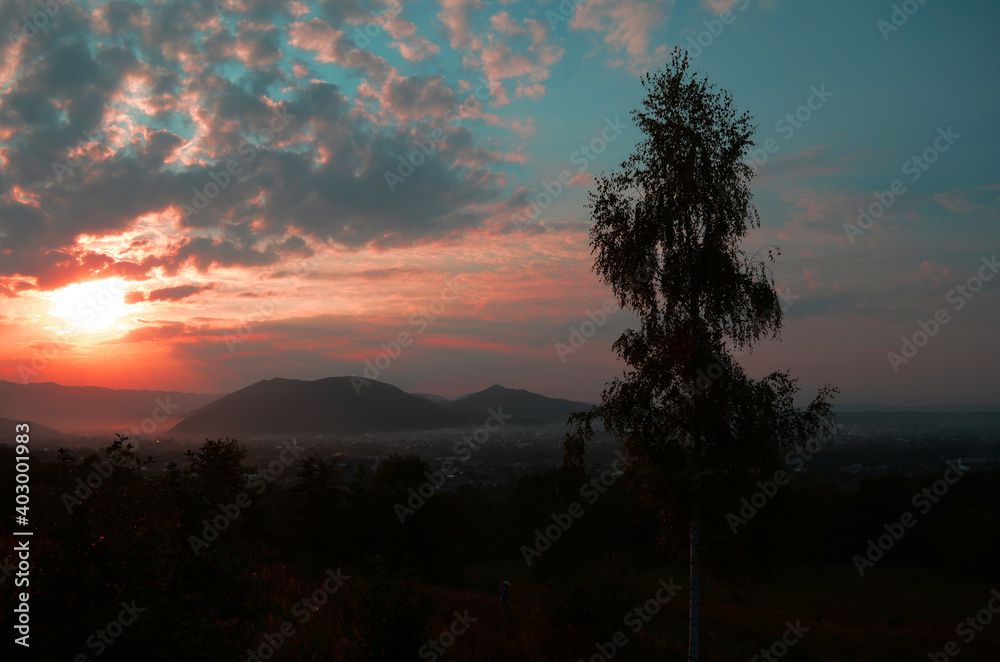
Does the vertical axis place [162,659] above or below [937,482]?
above

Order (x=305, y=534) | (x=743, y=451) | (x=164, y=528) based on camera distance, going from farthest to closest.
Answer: (x=305, y=534), (x=743, y=451), (x=164, y=528)

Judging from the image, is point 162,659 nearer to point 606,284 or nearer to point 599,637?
point 606,284

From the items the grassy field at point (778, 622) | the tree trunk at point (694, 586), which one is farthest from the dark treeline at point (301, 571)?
the tree trunk at point (694, 586)

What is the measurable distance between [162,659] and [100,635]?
776 mm

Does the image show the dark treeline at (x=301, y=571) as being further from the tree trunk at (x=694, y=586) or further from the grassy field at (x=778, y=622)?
the tree trunk at (x=694, y=586)

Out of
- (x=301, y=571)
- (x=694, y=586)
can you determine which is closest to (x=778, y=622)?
(x=694, y=586)

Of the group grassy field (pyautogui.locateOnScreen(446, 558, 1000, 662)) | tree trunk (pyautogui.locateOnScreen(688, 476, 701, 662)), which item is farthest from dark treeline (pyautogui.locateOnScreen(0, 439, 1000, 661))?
tree trunk (pyautogui.locateOnScreen(688, 476, 701, 662))

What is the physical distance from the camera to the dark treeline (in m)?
6.77

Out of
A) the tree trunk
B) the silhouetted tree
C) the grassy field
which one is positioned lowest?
the grassy field

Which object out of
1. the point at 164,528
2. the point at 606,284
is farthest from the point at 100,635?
the point at 606,284

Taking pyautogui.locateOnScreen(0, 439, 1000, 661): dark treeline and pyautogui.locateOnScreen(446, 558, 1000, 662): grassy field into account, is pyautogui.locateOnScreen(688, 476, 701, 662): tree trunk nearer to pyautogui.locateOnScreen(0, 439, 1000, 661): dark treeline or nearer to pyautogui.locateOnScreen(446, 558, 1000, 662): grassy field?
pyautogui.locateOnScreen(0, 439, 1000, 661): dark treeline

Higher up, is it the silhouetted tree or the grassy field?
the silhouetted tree

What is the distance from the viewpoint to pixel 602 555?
23031 millimetres

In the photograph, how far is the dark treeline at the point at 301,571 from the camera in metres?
6.77
